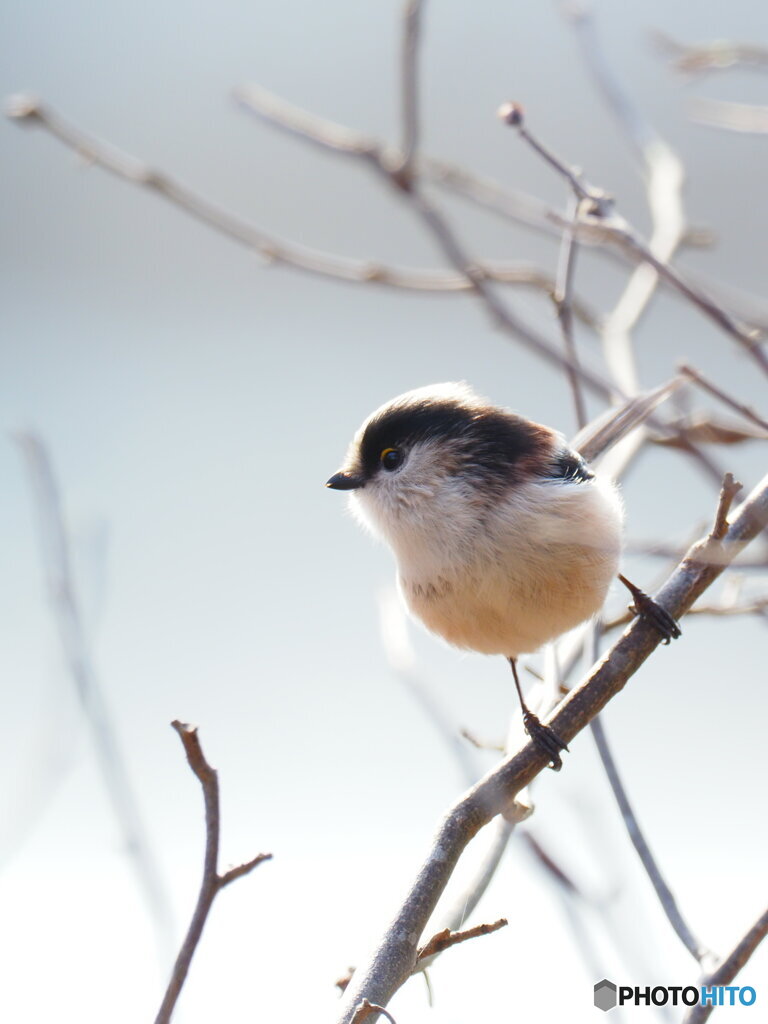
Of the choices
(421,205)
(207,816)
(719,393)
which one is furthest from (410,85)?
(207,816)

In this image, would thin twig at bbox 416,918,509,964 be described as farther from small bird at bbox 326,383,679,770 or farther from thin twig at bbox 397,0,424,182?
thin twig at bbox 397,0,424,182

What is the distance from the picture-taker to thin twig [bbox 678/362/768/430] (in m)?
0.77

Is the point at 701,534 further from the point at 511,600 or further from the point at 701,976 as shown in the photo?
the point at 701,976

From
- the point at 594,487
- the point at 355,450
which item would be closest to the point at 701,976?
the point at 594,487

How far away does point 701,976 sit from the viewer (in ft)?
2.38

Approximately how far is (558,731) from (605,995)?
22cm

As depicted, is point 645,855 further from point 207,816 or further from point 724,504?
point 207,816

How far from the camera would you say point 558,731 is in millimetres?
912

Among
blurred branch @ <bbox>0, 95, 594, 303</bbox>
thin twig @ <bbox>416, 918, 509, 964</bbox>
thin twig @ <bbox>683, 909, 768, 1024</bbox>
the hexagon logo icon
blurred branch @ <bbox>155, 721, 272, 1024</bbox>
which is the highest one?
blurred branch @ <bbox>0, 95, 594, 303</bbox>

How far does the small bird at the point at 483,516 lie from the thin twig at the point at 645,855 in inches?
7.5

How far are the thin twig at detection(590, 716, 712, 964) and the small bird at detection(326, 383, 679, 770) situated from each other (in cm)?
19

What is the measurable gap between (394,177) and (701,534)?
51cm

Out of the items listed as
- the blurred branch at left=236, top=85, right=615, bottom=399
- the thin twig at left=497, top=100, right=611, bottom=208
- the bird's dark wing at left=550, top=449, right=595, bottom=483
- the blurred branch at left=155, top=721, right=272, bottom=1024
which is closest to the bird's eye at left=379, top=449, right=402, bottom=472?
the bird's dark wing at left=550, top=449, right=595, bottom=483

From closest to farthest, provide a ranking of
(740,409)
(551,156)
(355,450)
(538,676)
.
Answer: (740,409) → (551,156) → (538,676) → (355,450)
